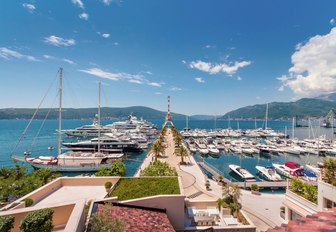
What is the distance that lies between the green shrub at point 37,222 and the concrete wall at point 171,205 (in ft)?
18.9

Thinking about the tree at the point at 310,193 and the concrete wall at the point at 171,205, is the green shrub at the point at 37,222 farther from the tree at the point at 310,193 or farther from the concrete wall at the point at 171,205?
the tree at the point at 310,193

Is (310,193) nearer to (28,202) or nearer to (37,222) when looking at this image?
(37,222)

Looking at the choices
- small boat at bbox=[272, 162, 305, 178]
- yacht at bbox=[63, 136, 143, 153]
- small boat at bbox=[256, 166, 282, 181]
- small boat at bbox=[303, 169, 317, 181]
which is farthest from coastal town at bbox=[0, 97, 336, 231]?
yacht at bbox=[63, 136, 143, 153]

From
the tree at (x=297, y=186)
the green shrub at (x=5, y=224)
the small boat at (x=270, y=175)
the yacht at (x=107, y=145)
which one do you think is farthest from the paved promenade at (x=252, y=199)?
the yacht at (x=107, y=145)

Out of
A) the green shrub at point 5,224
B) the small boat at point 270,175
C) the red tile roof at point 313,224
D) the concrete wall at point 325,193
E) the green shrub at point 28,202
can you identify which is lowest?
the small boat at point 270,175

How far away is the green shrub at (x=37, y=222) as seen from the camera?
18.6 ft

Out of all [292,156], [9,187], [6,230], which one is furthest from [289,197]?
[292,156]

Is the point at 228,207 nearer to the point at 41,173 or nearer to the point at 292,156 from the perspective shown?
the point at 41,173

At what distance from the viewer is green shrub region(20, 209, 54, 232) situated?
566 centimetres

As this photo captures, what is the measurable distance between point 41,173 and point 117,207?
13.1m

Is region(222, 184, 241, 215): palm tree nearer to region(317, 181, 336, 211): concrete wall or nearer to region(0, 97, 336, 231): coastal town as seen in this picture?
region(0, 97, 336, 231): coastal town

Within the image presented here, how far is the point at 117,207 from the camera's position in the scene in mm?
10438

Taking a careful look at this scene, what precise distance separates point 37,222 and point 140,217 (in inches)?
209

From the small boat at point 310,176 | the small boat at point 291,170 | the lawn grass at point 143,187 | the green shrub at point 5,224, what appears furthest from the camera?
the small boat at point 291,170
